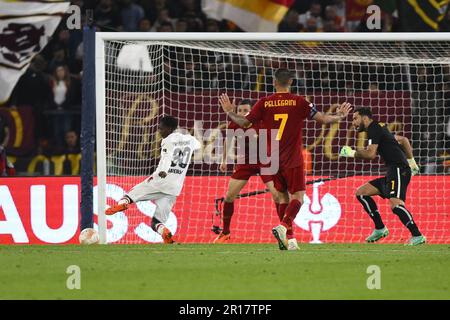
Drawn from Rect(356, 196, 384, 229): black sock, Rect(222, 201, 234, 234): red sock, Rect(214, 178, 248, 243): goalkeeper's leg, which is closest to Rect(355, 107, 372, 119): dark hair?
Rect(356, 196, 384, 229): black sock

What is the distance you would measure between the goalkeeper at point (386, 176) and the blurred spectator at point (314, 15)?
5.10 metres

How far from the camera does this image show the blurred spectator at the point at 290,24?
19875 mm

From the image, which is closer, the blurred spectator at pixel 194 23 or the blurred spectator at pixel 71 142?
the blurred spectator at pixel 71 142

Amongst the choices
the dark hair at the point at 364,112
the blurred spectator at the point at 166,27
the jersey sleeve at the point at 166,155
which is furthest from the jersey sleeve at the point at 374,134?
the blurred spectator at the point at 166,27

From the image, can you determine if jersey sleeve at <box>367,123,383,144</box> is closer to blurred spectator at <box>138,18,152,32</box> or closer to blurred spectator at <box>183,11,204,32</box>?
blurred spectator at <box>183,11,204,32</box>

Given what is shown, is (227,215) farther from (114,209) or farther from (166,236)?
(114,209)

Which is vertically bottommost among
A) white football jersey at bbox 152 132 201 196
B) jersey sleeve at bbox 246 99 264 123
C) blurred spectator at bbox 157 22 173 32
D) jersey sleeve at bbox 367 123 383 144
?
white football jersey at bbox 152 132 201 196

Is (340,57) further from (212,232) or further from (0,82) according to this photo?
(0,82)

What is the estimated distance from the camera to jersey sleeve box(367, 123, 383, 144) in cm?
1502

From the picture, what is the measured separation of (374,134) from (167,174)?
108 inches

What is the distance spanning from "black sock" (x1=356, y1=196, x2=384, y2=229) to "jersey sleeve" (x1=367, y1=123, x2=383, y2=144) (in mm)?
837

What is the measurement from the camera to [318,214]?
16.5 metres

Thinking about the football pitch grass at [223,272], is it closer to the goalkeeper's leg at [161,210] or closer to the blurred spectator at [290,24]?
the goalkeeper's leg at [161,210]

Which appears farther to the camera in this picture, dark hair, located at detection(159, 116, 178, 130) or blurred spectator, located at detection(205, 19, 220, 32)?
blurred spectator, located at detection(205, 19, 220, 32)
